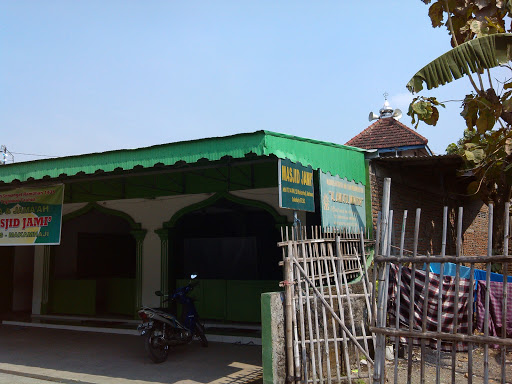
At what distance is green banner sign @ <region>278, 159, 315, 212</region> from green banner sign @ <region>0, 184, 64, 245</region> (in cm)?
509

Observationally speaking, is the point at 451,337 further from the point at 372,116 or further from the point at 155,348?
the point at 372,116

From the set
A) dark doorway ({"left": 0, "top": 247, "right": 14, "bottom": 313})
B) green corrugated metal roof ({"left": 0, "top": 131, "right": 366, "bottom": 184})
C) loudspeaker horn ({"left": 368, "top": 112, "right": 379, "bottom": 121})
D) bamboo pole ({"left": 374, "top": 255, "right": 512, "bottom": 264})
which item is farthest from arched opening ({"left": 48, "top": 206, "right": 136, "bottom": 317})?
loudspeaker horn ({"left": 368, "top": 112, "right": 379, "bottom": 121})

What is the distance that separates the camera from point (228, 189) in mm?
10672

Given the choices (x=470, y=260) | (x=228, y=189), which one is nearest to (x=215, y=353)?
(x=228, y=189)

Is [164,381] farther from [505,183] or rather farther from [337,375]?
[505,183]

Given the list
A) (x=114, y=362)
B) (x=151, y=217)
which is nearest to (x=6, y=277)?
(x=151, y=217)

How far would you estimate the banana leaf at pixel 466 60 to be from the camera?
7492mm

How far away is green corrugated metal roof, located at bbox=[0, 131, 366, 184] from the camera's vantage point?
6391mm

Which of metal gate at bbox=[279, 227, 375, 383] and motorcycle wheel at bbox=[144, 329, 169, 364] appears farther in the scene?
motorcycle wheel at bbox=[144, 329, 169, 364]

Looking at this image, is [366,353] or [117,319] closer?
[366,353]

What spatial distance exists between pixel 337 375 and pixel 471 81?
6086 mm

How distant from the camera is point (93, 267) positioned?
605 inches

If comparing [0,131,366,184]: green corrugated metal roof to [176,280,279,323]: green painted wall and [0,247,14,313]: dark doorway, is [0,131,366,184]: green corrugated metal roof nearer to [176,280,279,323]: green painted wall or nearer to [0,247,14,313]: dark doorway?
[176,280,279,323]: green painted wall

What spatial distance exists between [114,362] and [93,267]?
7.38 m
